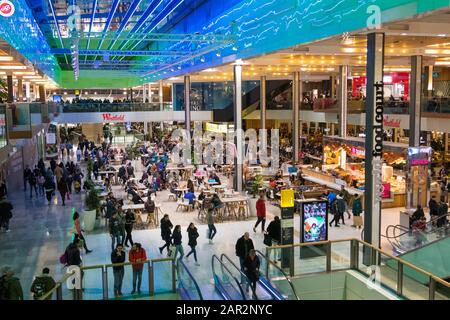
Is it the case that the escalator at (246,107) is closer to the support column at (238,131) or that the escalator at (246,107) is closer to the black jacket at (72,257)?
the support column at (238,131)

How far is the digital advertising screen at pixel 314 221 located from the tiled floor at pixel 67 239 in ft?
5.15

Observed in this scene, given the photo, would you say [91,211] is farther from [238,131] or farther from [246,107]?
[246,107]

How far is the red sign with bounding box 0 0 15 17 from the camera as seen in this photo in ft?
35.9

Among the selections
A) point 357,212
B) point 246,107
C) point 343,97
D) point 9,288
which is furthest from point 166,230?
point 246,107

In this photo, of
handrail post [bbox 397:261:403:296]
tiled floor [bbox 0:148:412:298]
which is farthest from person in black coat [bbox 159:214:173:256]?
handrail post [bbox 397:261:403:296]

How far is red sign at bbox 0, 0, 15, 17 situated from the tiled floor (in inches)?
226

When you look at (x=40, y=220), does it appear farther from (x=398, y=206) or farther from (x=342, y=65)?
(x=342, y=65)

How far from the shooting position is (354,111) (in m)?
30.6

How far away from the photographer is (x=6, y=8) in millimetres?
11086

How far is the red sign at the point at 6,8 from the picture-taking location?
35.9 ft

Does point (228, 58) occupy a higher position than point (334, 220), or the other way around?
point (228, 58)

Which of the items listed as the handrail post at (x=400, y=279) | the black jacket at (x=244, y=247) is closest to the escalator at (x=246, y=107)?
the black jacket at (x=244, y=247)

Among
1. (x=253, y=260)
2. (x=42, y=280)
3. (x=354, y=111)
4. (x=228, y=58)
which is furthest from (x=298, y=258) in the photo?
(x=354, y=111)
